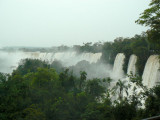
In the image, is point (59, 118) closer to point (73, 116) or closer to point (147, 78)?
point (73, 116)

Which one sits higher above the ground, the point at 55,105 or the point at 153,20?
the point at 153,20

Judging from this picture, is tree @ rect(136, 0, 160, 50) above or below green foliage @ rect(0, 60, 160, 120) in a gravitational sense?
above

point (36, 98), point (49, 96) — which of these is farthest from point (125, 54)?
point (36, 98)

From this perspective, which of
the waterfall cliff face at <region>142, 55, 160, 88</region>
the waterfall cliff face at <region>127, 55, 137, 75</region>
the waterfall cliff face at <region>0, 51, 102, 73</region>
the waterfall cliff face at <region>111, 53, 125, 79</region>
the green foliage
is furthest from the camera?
the waterfall cliff face at <region>0, 51, 102, 73</region>

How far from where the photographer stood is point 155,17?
8891 mm

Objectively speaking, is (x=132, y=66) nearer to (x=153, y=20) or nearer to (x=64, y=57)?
(x=153, y=20)

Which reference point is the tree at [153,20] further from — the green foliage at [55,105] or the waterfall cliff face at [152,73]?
the waterfall cliff face at [152,73]

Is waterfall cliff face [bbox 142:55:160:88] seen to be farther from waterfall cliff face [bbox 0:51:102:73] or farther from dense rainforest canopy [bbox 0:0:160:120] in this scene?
waterfall cliff face [bbox 0:51:102:73]

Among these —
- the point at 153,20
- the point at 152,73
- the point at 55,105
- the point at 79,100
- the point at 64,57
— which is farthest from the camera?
the point at 64,57

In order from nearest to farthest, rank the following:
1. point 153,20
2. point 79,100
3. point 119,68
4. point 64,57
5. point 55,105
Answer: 1. point 153,20
2. point 55,105
3. point 79,100
4. point 119,68
5. point 64,57

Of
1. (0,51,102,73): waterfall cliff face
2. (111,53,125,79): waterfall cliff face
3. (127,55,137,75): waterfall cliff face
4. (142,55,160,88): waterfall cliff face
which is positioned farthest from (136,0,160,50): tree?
(0,51,102,73): waterfall cliff face

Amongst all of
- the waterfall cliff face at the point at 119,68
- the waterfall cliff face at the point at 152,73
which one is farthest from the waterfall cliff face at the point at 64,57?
the waterfall cliff face at the point at 152,73

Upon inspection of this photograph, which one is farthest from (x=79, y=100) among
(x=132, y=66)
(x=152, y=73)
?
(x=132, y=66)

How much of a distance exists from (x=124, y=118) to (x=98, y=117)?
4.58 meters
